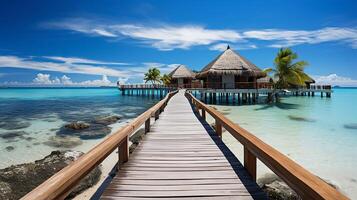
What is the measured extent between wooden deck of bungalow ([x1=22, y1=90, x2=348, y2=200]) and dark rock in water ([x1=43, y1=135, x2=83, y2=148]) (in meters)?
7.42

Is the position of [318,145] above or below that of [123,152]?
below

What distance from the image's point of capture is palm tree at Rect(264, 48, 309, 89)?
28.0m

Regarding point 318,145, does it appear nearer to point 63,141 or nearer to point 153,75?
point 63,141

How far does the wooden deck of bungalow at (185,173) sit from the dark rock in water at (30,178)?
214 cm

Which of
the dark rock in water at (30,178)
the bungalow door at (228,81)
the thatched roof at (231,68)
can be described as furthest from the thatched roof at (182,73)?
the dark rock in water at (30,178)

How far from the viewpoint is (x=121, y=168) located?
3.55m

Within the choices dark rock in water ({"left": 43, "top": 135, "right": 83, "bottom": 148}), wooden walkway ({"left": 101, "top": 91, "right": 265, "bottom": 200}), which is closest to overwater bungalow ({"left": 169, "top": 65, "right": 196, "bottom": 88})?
dark rock in water ({"left": 43, "top": 135, "right": 83, "bottom": 148})

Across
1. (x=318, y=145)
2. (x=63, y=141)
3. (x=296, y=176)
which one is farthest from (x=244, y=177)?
(x=63, y=141)

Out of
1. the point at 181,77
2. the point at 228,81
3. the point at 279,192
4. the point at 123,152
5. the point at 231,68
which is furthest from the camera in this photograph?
the point at 181,77

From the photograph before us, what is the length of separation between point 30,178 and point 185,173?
4.49 meters

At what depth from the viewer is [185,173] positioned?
10.9 feet

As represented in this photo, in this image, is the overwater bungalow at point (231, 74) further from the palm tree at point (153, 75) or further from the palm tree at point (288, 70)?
the palm tree at point (153, 75)

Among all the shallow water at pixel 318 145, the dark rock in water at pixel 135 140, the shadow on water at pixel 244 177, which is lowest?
the shallow water at pixel 318 145

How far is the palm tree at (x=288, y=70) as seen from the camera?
2797 cm
